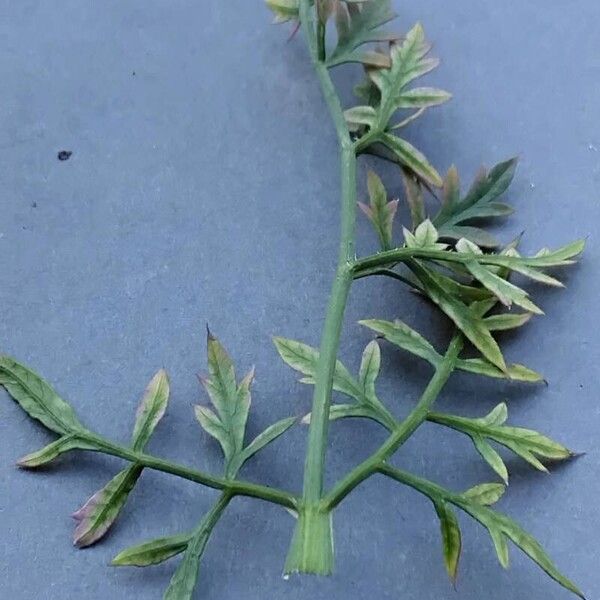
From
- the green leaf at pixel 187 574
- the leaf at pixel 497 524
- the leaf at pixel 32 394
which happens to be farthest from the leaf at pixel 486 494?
the leaf at pixel 32 394

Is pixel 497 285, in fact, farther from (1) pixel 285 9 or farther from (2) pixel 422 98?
(1) pixel 285 9

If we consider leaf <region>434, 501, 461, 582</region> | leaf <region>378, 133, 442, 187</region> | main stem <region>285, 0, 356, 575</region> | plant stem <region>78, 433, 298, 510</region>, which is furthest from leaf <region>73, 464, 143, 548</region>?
leaf <region>378, 133, 442, 187</region>

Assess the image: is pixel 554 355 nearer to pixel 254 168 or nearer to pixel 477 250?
pixel 477 250

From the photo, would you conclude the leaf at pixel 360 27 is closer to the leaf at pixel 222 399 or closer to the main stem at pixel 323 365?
the main stem at pixel 323 365

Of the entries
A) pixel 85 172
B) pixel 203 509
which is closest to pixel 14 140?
pixel 85 172

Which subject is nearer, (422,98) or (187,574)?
(187,574)

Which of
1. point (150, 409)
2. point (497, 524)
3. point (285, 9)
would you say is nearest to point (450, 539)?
point (497, 524)
